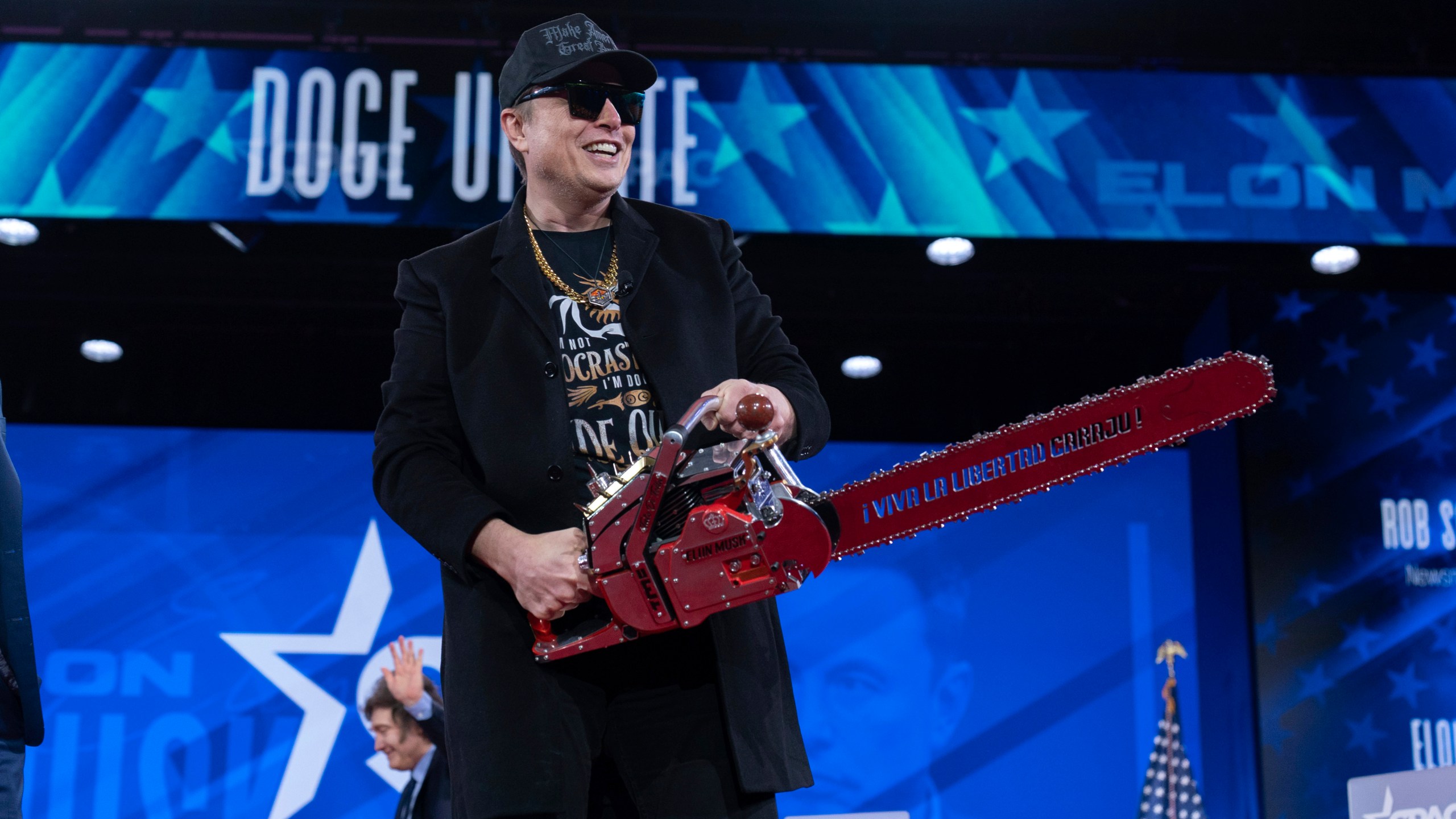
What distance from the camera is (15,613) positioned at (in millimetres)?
2348

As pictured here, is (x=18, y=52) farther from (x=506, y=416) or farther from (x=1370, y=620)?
(x=1370, y=620)

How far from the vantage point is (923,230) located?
18.8 feet

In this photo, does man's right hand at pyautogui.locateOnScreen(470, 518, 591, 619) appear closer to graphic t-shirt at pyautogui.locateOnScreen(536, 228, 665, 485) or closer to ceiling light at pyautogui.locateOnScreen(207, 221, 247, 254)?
graphic t-shirt at pyautogui.locateOnScreen(536, 228, 665, 485)

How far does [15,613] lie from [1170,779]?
5.21 m

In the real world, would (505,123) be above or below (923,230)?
below

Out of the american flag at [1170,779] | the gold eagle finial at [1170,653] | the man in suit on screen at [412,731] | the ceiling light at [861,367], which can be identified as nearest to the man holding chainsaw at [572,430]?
the man in suit on screen at [412,731]

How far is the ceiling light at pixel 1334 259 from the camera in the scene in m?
6.21

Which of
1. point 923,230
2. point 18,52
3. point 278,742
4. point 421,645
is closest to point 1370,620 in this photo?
point 923,230

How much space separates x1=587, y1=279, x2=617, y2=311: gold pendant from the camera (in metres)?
1.91

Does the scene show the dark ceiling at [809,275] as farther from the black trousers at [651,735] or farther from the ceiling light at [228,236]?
the black trousers at [651,735]

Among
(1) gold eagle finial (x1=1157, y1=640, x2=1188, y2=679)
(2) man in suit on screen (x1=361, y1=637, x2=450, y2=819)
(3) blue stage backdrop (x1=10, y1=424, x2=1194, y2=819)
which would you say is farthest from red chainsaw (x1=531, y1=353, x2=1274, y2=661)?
(1) gold eagle finial (x1=1157, y1=640, x2=1188, y2=679)

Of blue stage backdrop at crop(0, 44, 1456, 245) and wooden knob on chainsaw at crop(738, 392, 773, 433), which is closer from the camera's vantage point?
wooden knob on chainsaw at crop(738, 392, 773, 433)

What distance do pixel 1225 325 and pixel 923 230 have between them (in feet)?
6.49

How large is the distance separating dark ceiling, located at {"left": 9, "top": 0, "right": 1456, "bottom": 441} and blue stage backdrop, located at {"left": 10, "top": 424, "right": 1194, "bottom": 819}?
66cm
